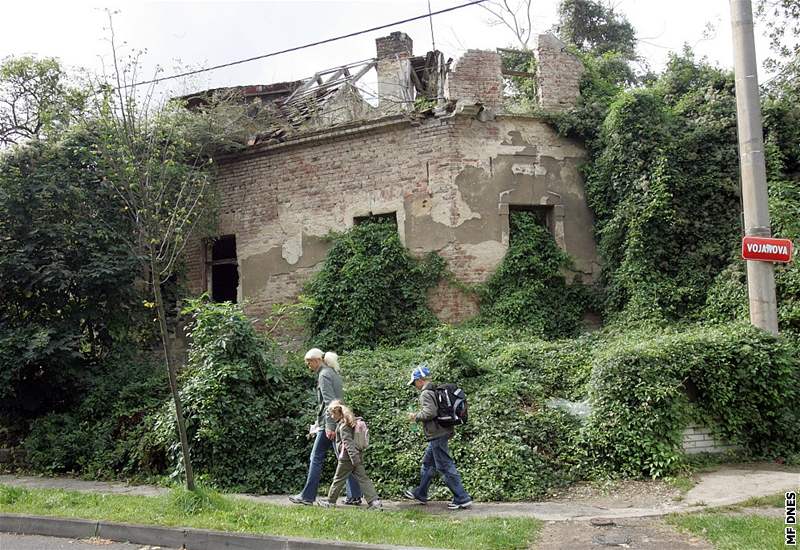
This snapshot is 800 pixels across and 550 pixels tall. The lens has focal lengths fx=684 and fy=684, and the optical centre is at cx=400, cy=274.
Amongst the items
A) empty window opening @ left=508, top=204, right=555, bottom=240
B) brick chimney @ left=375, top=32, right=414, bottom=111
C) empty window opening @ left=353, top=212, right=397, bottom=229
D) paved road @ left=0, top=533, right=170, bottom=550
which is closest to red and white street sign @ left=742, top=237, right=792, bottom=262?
empty window opening @ left=508, top=204, right=555, bottom=240

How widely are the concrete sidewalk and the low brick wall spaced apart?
1.24 feet

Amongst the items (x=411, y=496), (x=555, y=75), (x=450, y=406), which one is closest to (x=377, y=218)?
(x=555, y=75)

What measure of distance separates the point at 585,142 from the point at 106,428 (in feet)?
35.1

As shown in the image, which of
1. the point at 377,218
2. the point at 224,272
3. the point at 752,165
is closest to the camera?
the point at 752,165

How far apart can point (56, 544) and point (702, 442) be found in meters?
7.63

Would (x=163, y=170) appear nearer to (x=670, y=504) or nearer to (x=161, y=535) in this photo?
(x=161, y=535)

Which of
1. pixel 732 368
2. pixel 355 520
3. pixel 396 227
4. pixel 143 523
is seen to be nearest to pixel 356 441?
pixel 355 520

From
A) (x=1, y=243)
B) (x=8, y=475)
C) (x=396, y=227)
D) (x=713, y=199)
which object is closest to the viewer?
(x=8, y=475)

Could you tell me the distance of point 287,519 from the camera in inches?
266

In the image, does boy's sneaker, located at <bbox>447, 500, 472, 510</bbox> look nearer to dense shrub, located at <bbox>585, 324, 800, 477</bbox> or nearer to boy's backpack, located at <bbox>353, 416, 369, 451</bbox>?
boy's backpack, located at <bbox>353, 416, 369, 451</bbox>

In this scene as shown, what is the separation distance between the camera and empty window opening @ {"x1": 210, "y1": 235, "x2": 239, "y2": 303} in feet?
53.8

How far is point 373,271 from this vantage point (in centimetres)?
1350

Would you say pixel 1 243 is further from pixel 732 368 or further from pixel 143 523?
pixel 732 368

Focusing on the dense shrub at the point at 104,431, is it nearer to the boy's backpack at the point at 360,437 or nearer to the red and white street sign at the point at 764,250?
the boy's backpack at the point at 360,437
